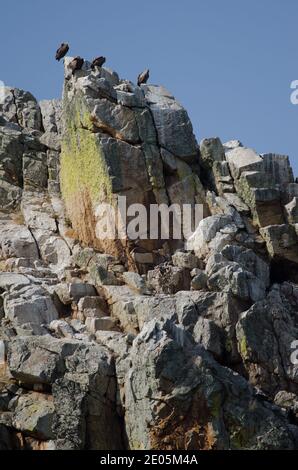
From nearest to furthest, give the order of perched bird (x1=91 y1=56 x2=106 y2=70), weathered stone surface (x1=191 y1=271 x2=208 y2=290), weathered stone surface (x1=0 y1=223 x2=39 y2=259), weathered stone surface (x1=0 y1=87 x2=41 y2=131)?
weathered stone surface (x1=191 y1=271 x2=208 y2=290)
weathered stone surface (x1=0 y1=223 x2=39 y2=259)
perched bird (x1=91 y1=56 x2=106 y2=70)
weathered stone surface (x1=0 y1=87 x2=41 y2=131)

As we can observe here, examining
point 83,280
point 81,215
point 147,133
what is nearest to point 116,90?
point 147,133

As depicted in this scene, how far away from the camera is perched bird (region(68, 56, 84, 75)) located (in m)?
52.7

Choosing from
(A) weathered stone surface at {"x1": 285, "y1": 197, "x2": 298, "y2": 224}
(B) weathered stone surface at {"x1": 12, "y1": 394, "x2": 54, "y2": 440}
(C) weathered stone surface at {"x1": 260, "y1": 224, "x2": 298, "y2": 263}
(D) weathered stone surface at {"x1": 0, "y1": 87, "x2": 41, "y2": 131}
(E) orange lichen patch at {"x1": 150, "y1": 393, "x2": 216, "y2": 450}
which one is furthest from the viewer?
(D) weathered stone surface at {"x1": 0, "y1": 87, "x2": 41, "y2": 131}

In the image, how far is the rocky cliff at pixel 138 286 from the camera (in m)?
35.4

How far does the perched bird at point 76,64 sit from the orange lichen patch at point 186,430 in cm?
Result: 2499

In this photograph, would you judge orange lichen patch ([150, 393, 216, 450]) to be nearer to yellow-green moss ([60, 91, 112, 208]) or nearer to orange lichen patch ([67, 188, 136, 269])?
orange lichen patch ([67, 188, 136, 269])

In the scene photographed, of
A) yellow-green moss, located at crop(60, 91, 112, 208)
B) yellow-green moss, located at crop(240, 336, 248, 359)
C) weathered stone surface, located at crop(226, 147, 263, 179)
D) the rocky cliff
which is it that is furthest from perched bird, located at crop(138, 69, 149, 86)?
yellow-green moss, located at crop(240, 336, 248, 359)

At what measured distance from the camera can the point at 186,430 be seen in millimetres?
34906

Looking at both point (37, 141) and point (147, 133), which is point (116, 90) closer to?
point (147, 133)

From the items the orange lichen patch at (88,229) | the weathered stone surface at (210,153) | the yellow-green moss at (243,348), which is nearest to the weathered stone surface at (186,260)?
the orange lichen patch at (88,229)

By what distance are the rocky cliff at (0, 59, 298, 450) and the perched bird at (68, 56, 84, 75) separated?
717mm

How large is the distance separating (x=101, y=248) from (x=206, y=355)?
1329 centimetres

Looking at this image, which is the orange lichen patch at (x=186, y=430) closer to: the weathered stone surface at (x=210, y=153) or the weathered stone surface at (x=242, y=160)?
the weathered stone surface at (x=242, y=160)

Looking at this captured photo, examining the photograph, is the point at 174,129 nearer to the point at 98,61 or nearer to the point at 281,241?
the point at 98,61
